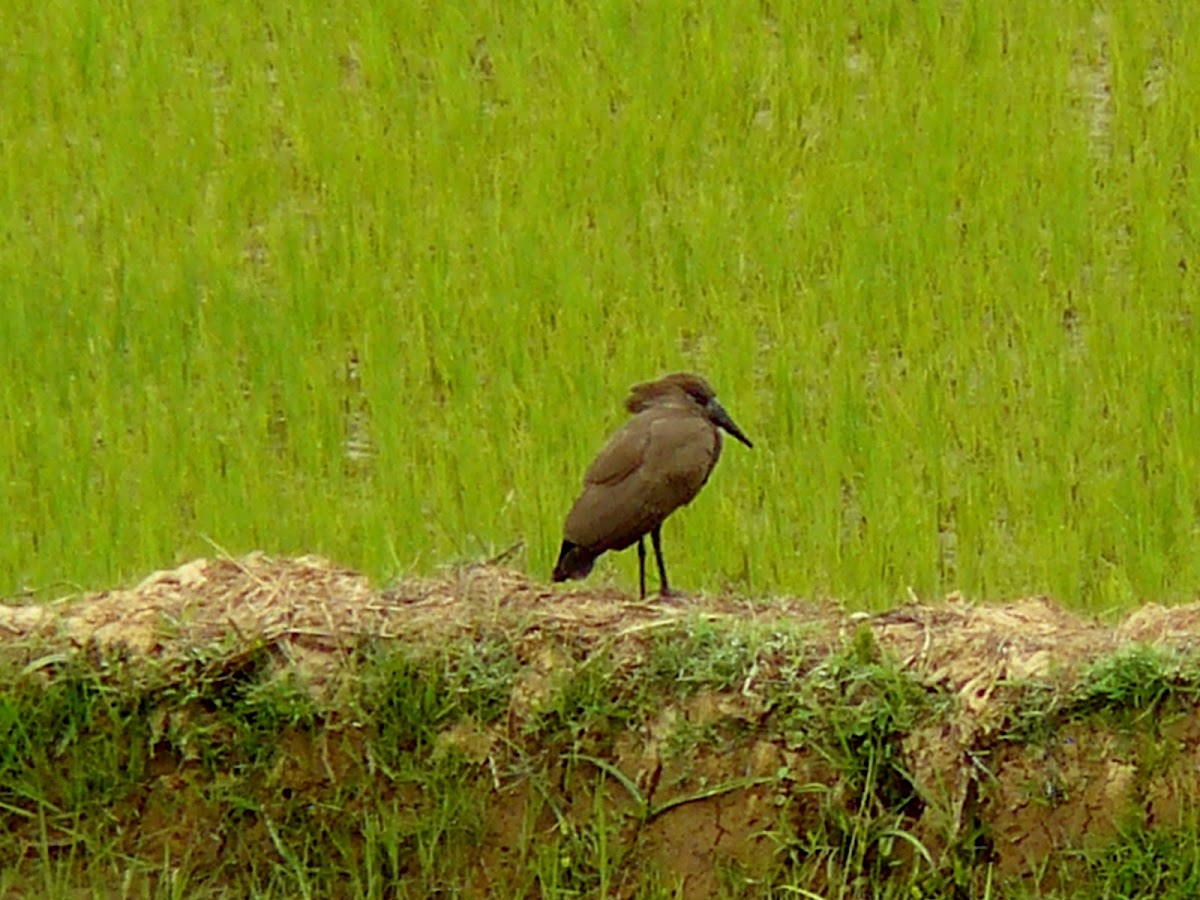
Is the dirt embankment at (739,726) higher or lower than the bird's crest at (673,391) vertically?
lower

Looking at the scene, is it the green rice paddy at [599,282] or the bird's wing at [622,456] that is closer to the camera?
the bird's wing at [622,456]

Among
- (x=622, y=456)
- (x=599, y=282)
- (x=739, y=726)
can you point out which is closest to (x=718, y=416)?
(x=622, y=456)

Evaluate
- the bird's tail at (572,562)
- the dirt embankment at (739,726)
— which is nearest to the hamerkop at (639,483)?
the bird's tail at (572,562)

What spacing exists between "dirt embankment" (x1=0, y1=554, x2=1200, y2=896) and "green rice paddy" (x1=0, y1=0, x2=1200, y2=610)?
90 centimetres

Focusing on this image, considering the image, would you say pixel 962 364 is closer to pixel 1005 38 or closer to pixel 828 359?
pixel 828 359

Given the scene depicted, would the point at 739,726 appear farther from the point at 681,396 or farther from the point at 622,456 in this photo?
the point at 681,396

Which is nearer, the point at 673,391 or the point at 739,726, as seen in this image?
the point at 739,726

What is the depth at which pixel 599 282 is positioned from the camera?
5809 mm

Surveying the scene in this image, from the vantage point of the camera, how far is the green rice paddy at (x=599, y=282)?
4.88 meters

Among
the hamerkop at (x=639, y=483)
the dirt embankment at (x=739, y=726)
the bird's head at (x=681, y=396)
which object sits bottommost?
the dirt embankment at (x=739, y=726)

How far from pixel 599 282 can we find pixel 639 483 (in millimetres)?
2042

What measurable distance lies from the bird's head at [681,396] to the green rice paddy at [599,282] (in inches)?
25.9

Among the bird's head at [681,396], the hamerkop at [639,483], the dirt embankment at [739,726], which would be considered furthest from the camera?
the bird's head at [681,396]

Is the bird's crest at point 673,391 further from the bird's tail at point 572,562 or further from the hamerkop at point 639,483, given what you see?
the bird's tail at point 572,562
